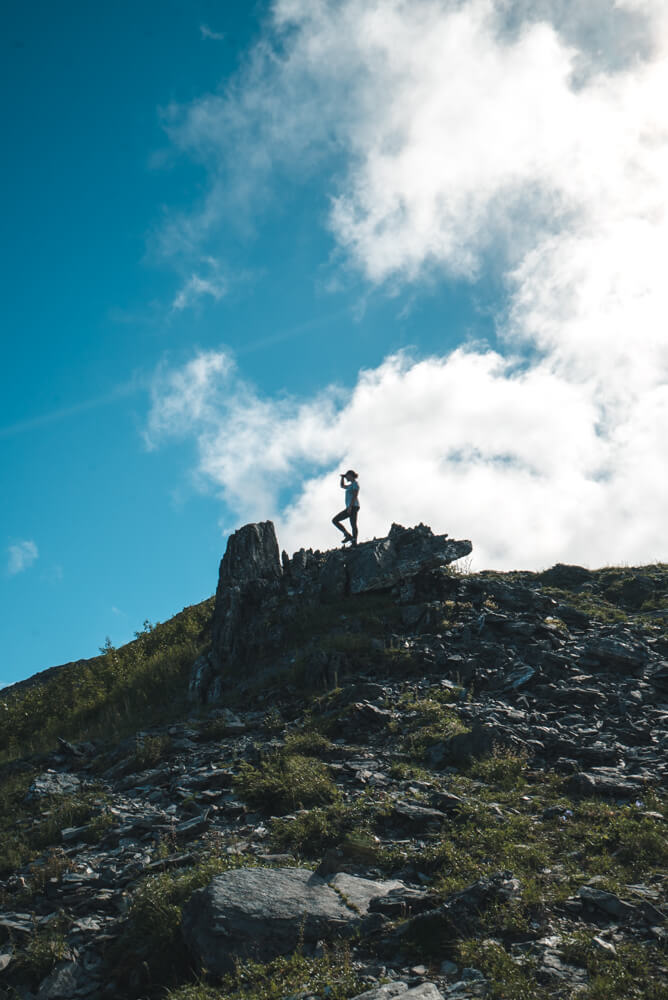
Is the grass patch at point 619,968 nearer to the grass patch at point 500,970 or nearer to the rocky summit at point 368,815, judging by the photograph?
the rocky summit at point 368,815

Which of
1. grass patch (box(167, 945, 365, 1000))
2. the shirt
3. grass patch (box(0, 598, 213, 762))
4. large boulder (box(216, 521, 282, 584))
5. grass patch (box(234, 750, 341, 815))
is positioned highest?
the shirt

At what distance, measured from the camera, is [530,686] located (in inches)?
591

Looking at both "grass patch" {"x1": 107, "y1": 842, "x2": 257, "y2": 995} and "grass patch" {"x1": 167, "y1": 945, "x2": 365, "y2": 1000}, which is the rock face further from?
"grass patch" {"x1": 167, "y1": 945, "x2": 365, "y2": 1000}

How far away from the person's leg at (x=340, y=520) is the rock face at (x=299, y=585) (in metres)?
0.84

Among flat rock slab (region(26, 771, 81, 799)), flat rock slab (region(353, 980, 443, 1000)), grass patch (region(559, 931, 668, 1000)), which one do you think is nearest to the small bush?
grass patch (region(559, 931, 668, 1000))

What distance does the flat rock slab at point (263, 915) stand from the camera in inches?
241

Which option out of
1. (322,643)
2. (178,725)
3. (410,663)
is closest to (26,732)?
(178,725)

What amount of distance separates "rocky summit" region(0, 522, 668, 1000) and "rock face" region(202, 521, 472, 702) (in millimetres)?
151

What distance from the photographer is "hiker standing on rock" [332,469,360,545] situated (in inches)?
969

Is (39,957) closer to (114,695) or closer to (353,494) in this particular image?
(114,695)

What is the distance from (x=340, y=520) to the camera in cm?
2498

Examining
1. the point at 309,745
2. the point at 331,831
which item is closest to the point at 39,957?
the point at 331,831

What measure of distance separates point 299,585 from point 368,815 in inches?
587

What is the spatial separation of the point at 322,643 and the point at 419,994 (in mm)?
13717
